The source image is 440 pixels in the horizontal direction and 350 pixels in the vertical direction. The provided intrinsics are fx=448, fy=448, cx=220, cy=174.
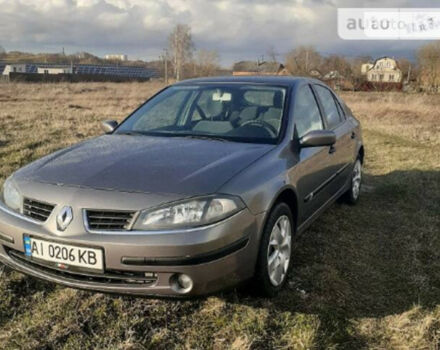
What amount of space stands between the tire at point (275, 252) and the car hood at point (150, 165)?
0.41 meters

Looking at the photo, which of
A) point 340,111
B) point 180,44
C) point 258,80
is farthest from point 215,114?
point 180,44

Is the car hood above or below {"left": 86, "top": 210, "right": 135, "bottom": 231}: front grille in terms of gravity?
above

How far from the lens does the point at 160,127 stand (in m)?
3.75

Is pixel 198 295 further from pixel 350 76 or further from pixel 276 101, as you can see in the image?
pixel 350 76

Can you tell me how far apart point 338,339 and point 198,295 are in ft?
2.89

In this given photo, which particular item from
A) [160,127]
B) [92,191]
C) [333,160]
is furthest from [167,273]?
[333,160]

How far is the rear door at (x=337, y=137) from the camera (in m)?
4.32

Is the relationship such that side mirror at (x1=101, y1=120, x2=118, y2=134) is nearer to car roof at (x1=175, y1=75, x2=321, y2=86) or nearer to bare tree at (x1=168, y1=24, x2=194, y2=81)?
car roof at (x1=175, y1=75, x2=321, y2=86)

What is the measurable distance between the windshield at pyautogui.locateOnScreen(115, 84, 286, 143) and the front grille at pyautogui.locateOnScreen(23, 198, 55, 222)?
1.25 metres

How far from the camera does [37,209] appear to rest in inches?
101

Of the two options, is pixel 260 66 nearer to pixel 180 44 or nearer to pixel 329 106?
pixel 180 44

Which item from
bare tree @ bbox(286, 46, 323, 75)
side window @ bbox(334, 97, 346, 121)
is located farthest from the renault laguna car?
bare tree @ bbox(286, 46, 323, 75)

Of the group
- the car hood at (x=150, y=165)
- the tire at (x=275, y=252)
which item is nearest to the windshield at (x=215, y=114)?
the car hood at (x=150, y=165)

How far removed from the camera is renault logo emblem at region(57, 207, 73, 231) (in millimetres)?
2422
